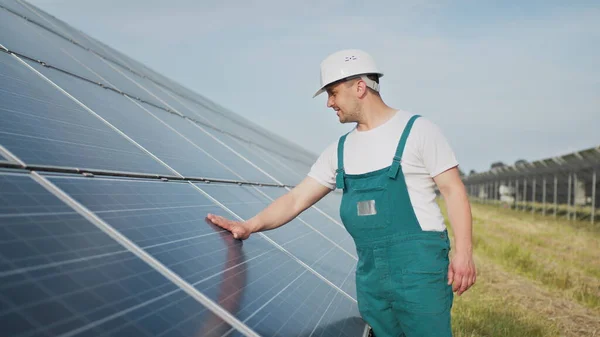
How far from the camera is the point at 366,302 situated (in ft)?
12.3

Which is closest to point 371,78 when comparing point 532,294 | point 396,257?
point 396,257

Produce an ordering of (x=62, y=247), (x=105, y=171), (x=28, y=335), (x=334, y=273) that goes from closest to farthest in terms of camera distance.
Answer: (x=28, y=335)
(x=62, y=247)
(x=105, y=171)
(x=334, y=273)

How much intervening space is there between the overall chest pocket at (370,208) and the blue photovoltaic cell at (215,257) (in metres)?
0.55

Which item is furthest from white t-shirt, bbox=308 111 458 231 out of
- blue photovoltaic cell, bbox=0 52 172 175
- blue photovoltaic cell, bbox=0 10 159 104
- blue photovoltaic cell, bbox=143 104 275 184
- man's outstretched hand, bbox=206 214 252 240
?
blue photovoltaic cell, bbox=0 10 159 104

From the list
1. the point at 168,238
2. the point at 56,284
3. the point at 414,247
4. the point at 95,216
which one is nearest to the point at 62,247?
the point at 56,284

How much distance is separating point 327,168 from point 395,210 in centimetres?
75

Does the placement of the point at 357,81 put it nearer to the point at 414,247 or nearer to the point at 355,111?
the point at 355,111

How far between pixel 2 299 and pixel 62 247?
0.44 metres

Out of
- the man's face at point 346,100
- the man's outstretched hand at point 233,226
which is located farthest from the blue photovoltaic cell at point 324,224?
the man's face at point 346,100

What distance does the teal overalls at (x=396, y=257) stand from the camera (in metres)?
3.45

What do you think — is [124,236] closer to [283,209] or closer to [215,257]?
[215,257]

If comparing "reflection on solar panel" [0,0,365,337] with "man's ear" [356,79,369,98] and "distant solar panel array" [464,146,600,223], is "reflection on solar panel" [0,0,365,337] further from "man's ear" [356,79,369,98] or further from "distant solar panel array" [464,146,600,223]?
"distant solar panel array" [464,146,600,223]

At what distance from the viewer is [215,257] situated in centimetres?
305

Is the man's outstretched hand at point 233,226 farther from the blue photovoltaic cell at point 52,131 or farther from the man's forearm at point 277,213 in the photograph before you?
the blue photovoltaic cell at point 52,131
